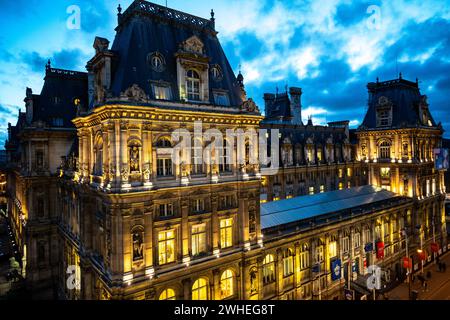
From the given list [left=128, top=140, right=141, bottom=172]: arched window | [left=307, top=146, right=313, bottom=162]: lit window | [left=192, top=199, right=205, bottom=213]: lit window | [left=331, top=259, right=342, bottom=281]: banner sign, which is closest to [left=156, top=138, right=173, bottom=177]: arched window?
[left=128, top=140, right=141, bottom=172]: arched window

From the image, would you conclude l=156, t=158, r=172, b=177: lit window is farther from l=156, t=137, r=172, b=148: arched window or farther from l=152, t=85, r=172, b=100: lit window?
l=152, t=85, r=172, b=100: lit window

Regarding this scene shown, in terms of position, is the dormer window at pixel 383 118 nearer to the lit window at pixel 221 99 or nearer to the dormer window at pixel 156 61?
the lit window at pixel 221 99

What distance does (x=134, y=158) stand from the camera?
23062mm

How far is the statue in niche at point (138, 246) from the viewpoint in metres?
22.6

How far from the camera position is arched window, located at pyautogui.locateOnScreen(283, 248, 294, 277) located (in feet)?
114

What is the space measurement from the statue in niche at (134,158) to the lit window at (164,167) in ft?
6.40

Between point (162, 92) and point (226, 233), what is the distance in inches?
564

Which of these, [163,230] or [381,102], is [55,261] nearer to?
[163,230]

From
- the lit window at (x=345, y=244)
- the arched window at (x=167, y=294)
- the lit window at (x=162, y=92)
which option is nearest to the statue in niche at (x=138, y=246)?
the arched window at (x=167, y=294)

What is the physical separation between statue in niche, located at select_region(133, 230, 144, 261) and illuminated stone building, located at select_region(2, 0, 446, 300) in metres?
0.10

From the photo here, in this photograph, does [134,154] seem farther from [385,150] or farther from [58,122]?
[385,150]
